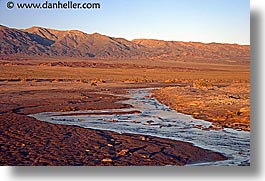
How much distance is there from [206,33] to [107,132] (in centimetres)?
283

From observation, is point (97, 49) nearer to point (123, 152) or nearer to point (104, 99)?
point (104, 99)

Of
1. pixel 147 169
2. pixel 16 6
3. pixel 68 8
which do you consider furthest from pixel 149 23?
pixel 147 169

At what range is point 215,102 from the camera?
12.7 m

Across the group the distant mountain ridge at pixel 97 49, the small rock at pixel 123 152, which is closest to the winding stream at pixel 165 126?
the small rock at pixel 123 152

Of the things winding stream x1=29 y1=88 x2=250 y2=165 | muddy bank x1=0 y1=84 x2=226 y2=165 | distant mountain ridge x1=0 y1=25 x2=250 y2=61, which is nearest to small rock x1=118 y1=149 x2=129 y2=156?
muddy bank x1=0 y1=84 x2=226 y2=165

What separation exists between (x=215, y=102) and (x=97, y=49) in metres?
4.39

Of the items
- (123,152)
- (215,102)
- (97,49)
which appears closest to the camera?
(123,152)

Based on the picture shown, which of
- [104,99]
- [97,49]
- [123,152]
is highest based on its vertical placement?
[97,49]

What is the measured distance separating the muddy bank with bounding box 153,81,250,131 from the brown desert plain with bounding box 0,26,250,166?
0.07ft

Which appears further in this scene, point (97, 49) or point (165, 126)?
point (97, 49)

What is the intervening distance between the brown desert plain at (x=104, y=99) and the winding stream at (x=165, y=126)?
29cm

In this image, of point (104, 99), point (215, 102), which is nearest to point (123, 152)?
point (215, 102)

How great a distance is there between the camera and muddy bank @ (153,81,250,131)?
9812 mm

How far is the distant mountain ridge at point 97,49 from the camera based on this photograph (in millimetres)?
10359
